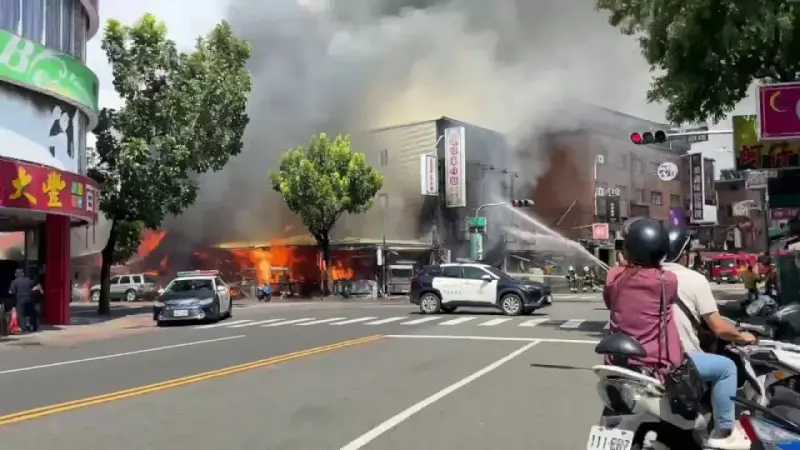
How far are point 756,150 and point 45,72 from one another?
19.5 meters

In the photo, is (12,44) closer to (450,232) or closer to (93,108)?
(93,108)

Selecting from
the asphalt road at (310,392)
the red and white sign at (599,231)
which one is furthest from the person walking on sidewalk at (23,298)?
the red and white sign at (599,231)

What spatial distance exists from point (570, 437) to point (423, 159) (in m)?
40.2

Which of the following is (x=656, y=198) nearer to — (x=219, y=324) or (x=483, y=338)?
(x=219, y=324)

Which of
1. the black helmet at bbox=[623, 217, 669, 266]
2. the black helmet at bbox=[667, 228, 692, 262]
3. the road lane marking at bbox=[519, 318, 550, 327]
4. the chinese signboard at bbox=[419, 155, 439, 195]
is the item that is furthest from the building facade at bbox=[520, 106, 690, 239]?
the black helmet at bbox=[623, 217, 669, 266]

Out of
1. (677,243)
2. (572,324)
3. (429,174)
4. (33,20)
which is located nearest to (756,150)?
(572,324)

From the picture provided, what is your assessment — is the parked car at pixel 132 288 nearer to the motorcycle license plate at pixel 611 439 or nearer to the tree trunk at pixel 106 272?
the tree trunk at pixel 106 272

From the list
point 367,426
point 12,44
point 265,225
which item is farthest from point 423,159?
point 367,426

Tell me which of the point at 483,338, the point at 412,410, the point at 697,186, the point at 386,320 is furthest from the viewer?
the point at 697,186

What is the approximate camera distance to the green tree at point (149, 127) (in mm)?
28172

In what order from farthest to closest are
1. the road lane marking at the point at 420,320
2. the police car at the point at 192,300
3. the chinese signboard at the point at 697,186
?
the chinese signboard at the point at 697,186 < the police car at the point at 192,300 < the road lane marking at the point at 420,320

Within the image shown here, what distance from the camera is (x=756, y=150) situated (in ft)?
67.2

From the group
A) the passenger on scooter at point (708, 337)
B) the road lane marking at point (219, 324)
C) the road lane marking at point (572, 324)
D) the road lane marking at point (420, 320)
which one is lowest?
the road lane marking at point (219, 324)

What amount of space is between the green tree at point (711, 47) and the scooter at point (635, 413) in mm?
13083
